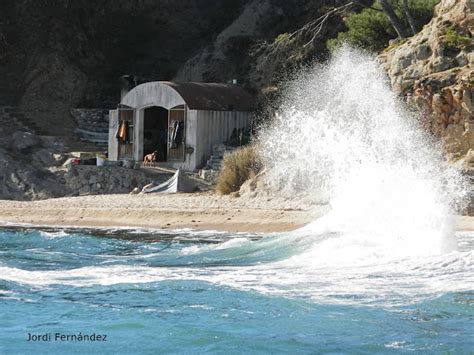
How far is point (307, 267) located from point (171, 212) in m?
7.96

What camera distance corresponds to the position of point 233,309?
13.3 metres

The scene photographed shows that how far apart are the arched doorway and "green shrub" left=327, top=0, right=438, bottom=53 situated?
5597mm

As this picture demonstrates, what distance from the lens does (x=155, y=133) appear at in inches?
1261

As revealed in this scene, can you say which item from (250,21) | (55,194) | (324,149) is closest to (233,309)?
(324,149)

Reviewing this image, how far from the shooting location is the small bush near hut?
26.4 meters

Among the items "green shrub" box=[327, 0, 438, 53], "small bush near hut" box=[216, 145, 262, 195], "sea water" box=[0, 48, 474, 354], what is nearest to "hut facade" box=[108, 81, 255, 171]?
"small bush near hut" box=[216, 145, 262, 195]

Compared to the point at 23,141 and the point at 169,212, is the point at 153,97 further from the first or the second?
the point at 169,212

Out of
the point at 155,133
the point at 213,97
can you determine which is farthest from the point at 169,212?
the point at 155,133

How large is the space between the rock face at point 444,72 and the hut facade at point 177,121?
5.61 m

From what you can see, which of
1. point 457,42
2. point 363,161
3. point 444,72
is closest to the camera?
point 363,161

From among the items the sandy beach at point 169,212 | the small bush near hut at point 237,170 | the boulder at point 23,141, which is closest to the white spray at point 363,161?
the small bush near hut at point 237,170

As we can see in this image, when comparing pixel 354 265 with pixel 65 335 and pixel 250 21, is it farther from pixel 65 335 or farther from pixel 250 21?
pixel 250 21

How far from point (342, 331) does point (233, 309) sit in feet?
5.72

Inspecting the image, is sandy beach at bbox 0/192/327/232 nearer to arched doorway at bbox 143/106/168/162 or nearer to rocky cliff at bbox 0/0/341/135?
arched doorway at bbox 143/106/168/162
